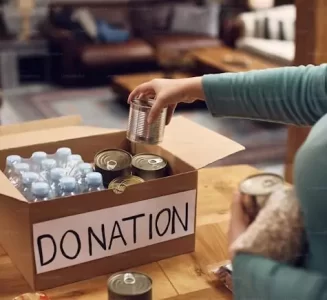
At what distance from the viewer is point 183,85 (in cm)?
114

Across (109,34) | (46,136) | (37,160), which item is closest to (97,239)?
(37,160)

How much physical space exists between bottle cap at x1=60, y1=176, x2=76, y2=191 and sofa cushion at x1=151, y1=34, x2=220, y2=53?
3822 millimetres

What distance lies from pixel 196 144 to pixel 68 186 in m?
0.30

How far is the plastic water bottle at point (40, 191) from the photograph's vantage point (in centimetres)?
107

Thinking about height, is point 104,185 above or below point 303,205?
below

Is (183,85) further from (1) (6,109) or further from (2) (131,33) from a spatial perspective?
(2) (131,33)

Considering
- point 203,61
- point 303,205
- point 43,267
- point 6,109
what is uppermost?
point 303,205

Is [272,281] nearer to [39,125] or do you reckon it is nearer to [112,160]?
[112,160]

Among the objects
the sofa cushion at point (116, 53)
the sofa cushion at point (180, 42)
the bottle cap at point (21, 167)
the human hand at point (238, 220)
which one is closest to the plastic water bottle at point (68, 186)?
the bottle cap at point (21, 167)

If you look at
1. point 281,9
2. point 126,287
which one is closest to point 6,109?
point 281,9

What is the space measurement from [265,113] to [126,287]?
0.39 meters

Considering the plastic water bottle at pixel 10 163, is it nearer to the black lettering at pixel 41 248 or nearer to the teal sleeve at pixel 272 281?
the black lettering at pixel 41 248

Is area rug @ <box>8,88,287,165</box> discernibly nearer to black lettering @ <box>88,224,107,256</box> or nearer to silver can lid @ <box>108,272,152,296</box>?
black lettering @ <box>88,224,107,256</box>

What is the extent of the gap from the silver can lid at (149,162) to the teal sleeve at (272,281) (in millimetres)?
415
